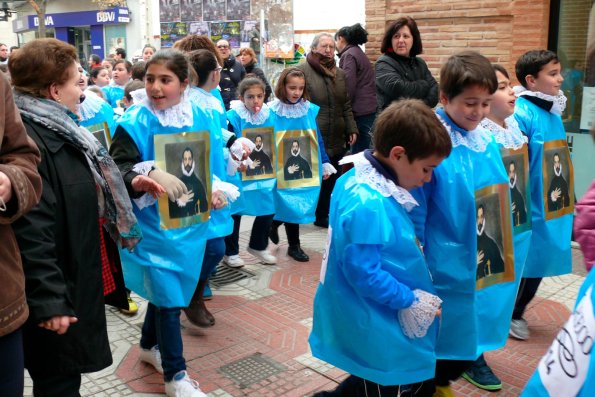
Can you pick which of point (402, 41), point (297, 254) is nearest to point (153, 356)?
point (297, 254)

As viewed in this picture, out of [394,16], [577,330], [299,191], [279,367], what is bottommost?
[279,367]

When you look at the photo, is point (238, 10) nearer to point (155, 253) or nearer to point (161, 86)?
point (161, 86)

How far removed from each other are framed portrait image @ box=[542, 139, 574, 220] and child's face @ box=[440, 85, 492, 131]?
50.2 inches

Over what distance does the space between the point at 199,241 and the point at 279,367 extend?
100 cm

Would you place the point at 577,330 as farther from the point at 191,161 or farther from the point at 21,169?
the point at 191,161

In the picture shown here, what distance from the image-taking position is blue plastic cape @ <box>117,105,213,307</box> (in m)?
3.33

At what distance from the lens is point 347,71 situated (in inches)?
285

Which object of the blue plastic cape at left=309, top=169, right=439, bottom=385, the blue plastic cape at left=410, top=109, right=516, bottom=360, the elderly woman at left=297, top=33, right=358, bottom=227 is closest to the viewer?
the blue plastic cape at left=309, top=169, right=439, bottom=385

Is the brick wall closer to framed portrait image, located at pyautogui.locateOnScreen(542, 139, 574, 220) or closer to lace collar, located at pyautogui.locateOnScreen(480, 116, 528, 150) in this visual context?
framed portrait image, located at pyautogui.locateOnScreen(542, 139, 574, 220)

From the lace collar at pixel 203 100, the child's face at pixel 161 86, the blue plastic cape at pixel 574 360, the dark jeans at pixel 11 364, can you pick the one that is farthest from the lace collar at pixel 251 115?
the blue plastic cape at pixel 574 360

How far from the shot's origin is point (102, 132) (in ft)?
16.6

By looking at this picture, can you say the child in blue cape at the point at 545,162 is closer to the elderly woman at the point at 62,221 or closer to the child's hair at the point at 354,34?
the elderly woman at the point at 62,221

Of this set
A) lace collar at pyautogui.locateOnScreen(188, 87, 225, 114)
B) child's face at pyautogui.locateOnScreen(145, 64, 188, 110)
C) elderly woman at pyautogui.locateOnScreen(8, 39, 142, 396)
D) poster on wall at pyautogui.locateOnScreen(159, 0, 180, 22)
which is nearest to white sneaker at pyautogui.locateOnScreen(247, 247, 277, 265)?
lace collar at pyautogui.locateOnScreen(188, 87, 225, 114)

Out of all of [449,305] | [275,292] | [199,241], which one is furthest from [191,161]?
[275,292]
